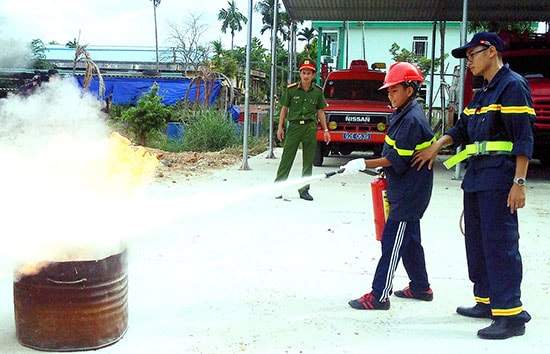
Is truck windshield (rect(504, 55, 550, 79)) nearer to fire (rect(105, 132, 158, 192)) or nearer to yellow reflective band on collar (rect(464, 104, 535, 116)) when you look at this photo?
yellow reflective band on collar (rect(464, 104, 535, 116))

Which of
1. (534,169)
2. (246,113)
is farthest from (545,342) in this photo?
(534,169)

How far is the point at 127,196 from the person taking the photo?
3.68m

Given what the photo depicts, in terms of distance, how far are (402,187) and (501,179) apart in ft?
2.17

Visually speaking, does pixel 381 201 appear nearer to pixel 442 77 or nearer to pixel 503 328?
pixel 503 328

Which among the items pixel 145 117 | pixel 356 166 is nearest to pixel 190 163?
pixel 145 117

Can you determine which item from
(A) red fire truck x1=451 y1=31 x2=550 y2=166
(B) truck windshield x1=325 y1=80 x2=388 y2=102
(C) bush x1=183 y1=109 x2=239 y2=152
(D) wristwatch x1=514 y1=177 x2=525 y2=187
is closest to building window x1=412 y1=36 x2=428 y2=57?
(C) bush x1=183 y1=109 x2=239 y2=152

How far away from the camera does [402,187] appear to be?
159 inches

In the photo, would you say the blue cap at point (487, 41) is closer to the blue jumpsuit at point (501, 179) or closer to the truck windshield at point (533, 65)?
the blue jumpsuit at point (501, 179)

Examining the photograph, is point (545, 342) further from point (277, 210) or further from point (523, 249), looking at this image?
point (277, 210)

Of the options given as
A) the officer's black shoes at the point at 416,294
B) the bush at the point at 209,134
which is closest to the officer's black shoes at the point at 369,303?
the officer's black shoes at the point at 416,294

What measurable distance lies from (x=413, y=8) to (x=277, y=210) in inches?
400

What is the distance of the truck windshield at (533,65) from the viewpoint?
1169cm

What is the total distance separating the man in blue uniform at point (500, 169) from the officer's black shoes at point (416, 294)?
0.63 meters

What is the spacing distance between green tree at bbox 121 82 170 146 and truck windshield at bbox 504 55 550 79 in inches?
362
